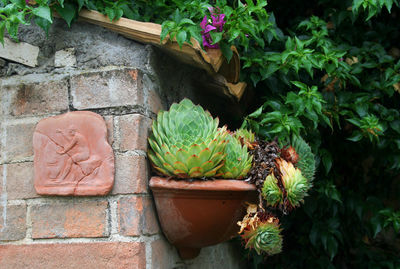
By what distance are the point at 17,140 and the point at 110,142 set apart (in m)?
0.39

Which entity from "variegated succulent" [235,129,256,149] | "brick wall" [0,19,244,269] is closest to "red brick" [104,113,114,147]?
"brick wall" [0,19,244,269]

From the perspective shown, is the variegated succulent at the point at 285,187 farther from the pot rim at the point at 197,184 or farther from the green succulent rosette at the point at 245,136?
the green succulent rosette at the point at 245,136

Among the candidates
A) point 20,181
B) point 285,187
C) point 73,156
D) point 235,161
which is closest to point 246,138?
point 235,161

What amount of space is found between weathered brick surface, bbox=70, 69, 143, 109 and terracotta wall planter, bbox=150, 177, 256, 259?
31 cm

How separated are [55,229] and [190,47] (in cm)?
82

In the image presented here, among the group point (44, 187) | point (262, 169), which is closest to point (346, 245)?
point (262, 169)

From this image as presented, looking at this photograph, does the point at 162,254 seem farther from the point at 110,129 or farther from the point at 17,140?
the point at 17,140

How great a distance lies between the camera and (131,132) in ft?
5.32

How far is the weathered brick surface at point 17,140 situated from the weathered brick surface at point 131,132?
0.36 meters

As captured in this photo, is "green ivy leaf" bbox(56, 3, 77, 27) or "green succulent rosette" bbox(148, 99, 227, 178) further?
"green ivy leaf" bbox(56, 3, 77, 27)

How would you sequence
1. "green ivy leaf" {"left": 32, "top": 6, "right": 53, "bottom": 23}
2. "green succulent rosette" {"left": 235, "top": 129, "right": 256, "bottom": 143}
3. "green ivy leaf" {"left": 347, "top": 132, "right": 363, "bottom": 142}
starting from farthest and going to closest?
"green ivy leaf" {"left": 347, "top": 132, "right": 363, "bottom": 142} < "green succulent rosette" {"left": 235, "top": 129, "right": 256, "bottom": 143} < "green ivy leaf" {"left": 32, "top": 6, "right": 53, "bottom": 23}

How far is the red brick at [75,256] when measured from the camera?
156 centimetres

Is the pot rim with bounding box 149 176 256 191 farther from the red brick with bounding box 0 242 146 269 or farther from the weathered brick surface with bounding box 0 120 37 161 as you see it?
the weathered brick surface with bounding box 0 120 37 161

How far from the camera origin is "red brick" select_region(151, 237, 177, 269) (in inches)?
64.5
